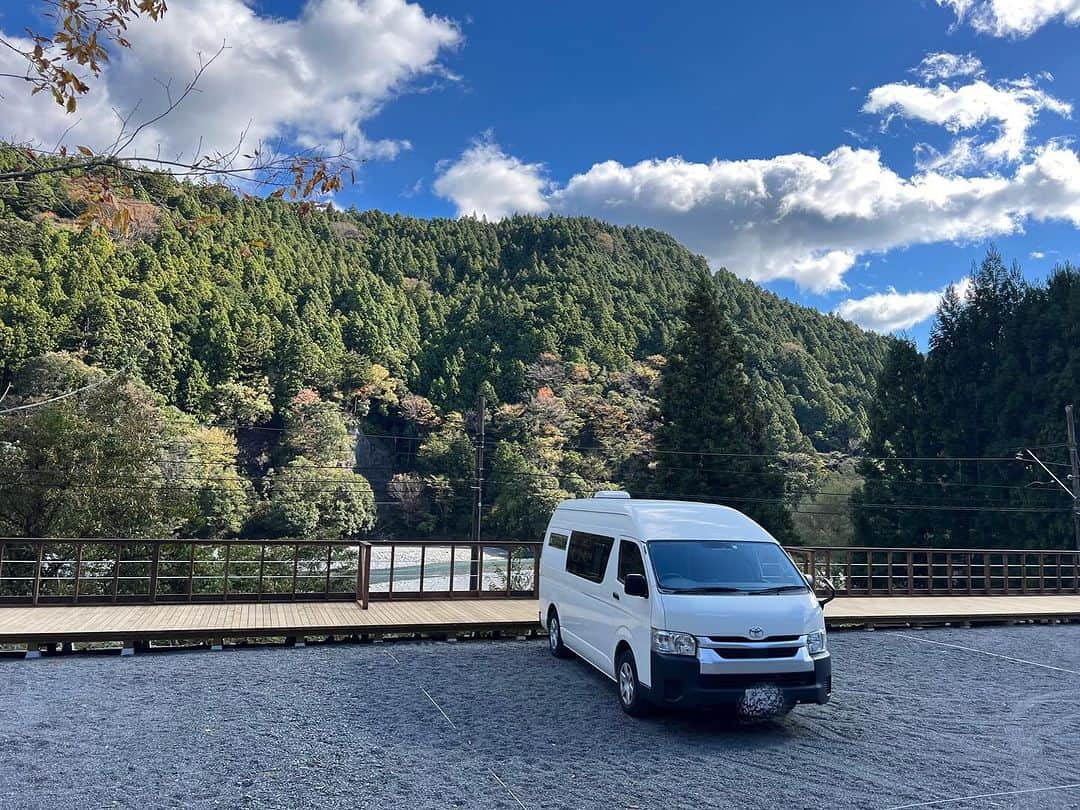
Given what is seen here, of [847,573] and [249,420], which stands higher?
[249,420]

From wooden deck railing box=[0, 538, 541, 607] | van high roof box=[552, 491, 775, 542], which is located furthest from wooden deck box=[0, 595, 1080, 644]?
van high roof box=[552, 491, 775, 542]

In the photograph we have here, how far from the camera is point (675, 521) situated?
654 centimetres

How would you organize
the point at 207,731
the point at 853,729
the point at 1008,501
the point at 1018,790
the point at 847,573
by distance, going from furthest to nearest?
1. the point at 1008,501
2. the point at 847,573
3. the point at 853,729
4. the point at 207,731
5. the point at 1018,790

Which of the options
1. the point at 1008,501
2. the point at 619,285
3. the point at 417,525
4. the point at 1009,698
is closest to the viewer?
the point at 1009,698

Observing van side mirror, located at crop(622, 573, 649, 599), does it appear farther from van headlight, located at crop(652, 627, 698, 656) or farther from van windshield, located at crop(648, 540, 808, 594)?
van headlight, located at crop(652, 627, 698, 656)

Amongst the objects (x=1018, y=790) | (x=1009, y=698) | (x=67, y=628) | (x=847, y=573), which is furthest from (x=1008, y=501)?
(x=67, y=628)

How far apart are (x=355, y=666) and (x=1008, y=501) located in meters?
38.5

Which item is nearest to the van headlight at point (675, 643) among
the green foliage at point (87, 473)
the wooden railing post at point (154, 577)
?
the wooden railing post at point (154, 577)

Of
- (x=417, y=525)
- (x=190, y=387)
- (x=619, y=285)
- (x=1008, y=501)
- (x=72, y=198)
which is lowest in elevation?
(x=417, y=525)

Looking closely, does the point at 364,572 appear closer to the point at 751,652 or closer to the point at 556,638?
the point at 556,638

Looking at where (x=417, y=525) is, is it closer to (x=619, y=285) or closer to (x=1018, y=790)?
(x=619, y=285)

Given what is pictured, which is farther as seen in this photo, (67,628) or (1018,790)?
(67,628)

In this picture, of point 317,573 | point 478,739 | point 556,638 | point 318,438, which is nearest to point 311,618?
point 556,638

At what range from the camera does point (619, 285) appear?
82312 millimetres
